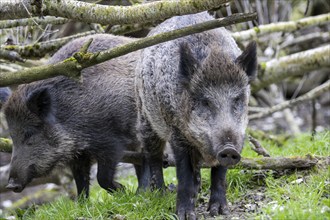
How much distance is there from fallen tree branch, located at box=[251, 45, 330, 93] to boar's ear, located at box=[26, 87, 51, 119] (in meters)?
3.41

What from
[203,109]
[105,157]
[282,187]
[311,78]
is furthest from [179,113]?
[311,78]

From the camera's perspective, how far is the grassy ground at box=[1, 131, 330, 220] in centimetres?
549

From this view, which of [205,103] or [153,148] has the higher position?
[205,103]

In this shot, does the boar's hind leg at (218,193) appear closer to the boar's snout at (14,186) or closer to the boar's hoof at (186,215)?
the boar's hoof at (186,215)

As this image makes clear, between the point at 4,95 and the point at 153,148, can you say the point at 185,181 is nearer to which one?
the point at 153,148

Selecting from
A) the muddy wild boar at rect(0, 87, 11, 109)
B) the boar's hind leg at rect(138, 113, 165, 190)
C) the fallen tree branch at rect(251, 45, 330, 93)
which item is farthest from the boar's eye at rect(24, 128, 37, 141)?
the fallen tree branch at rect(251, 45, 330, 93)

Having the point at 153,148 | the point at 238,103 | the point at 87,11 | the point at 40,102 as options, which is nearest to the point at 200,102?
the point at 238,103

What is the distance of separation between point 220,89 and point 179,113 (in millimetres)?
491

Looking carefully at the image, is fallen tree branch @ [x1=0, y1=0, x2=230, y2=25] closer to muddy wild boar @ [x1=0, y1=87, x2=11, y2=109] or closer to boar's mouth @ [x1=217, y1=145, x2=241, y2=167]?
boar's mouth @ [x1=217, y1=145, x2=241, y2=167]

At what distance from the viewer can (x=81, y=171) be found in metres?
7.77

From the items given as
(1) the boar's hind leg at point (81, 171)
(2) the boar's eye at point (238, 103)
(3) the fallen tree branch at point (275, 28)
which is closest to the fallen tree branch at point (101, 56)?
(2) the boar's eye at point (238, 103)

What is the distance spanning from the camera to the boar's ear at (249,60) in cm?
586

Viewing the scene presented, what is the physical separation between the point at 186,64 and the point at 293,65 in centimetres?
398

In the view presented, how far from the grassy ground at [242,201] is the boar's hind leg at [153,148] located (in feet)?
1.63
